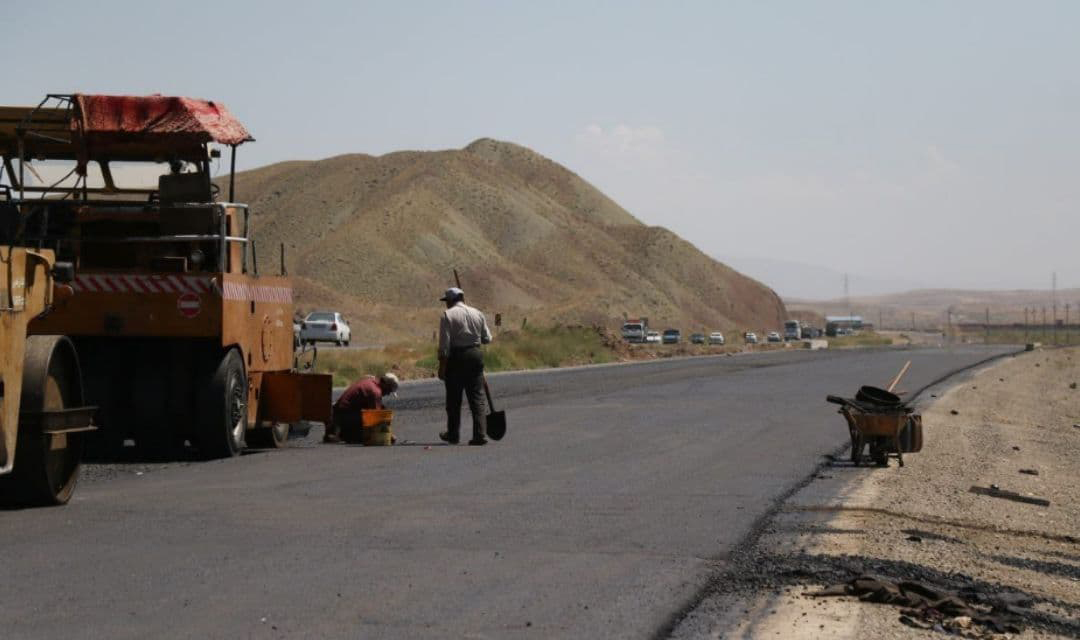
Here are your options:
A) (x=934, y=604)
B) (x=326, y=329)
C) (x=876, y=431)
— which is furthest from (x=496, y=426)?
(x=326, y=329)

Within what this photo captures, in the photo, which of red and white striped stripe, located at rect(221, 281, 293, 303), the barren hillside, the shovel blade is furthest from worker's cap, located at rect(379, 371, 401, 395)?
the barren hillside

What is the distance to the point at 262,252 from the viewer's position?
461 ft

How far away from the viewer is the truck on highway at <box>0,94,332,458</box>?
15.9 m

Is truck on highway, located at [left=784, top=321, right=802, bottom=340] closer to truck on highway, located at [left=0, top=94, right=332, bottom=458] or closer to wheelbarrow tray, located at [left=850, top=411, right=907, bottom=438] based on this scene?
wheelbarrow tray, located at [left=850, top=411, right=907, bottom=438]

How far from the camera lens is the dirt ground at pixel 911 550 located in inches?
313

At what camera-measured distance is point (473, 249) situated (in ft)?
493

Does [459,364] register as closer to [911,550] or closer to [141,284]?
[141,284]

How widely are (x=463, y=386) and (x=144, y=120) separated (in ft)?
16.7

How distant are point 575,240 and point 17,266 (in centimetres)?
15857

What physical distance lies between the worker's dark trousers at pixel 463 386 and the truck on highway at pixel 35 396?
6747 mm

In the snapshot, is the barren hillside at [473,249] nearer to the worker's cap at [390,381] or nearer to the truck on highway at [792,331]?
the truck on highway at [792,331]

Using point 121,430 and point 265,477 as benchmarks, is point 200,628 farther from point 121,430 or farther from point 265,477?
point 121,430

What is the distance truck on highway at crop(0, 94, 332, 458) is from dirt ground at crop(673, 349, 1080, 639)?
645 centimetres

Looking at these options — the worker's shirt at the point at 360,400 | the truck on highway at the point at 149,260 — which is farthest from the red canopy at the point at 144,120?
the worker's shirt at the point at 360,400
